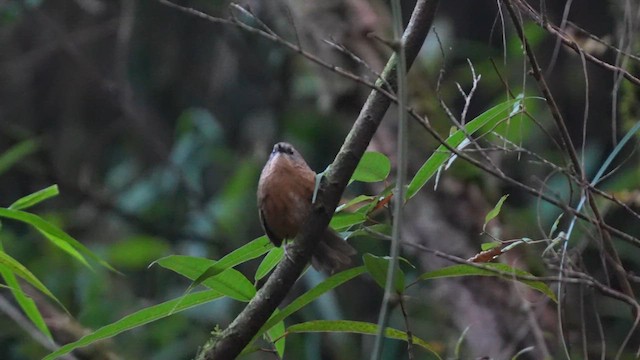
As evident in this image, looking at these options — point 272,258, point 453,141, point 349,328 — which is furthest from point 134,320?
point 453,141

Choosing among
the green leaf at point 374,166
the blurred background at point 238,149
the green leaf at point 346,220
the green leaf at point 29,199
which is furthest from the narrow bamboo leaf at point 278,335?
the blurred background at point 238,149

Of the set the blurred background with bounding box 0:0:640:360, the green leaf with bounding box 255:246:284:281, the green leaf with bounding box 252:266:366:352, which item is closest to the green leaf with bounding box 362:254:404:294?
the green leaf with bounding box 252:266:366:352

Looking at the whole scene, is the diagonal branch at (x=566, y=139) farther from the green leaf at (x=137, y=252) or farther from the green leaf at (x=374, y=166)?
the green leaf at (x=137, y=252)

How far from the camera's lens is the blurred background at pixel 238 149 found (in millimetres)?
3678

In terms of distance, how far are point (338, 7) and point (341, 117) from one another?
0.47 metres

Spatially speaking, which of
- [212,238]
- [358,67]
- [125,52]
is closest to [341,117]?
[358,67]

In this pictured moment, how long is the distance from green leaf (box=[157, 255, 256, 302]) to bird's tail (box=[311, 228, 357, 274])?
0.15 metres

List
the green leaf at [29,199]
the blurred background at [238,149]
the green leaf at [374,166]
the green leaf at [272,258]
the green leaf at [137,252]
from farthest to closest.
Result: the green leaf at [137,252] < the blurred background at [238,149] < the green leaf at [29,199] < the green leaf at [272,258] < the green leaf at [374,166]

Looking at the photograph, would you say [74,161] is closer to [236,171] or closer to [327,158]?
[236,171]

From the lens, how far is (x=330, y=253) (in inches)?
76.4

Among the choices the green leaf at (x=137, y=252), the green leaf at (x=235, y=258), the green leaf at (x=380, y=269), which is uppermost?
the green leaf at (x=380, y=269)

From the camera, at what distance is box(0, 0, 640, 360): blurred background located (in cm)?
368

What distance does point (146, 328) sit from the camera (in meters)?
4.66

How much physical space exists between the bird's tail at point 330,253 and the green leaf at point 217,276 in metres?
0.15
